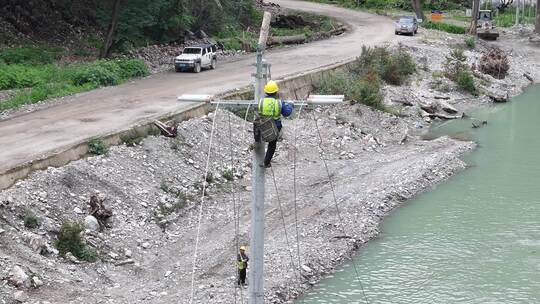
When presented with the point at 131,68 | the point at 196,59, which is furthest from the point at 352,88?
the point at 131,68

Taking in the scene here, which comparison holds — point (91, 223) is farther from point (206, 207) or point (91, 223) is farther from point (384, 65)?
point (384, 65)

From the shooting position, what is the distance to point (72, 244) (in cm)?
1792

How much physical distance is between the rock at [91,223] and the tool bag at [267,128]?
30.7 feet

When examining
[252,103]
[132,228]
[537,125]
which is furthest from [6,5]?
[252,103]

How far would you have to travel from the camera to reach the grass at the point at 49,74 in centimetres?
3000

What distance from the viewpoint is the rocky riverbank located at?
17.2m

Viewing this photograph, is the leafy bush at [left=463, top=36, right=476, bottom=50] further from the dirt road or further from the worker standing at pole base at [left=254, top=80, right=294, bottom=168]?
the worker standing at pole base at [left=254, top=80, right=294, bottom=168]

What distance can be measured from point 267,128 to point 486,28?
5480cm

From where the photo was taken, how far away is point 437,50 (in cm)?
4947

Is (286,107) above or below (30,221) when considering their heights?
above

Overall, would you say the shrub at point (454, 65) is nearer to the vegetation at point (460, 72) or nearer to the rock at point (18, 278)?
the vegetation at point (460, 72)

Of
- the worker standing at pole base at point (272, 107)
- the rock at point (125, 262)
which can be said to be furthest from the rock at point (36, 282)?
the worker standing at pole base at point (272, 107)

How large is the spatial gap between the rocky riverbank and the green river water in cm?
63

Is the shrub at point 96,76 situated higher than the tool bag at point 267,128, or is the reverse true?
the tool bag at point 267,128
